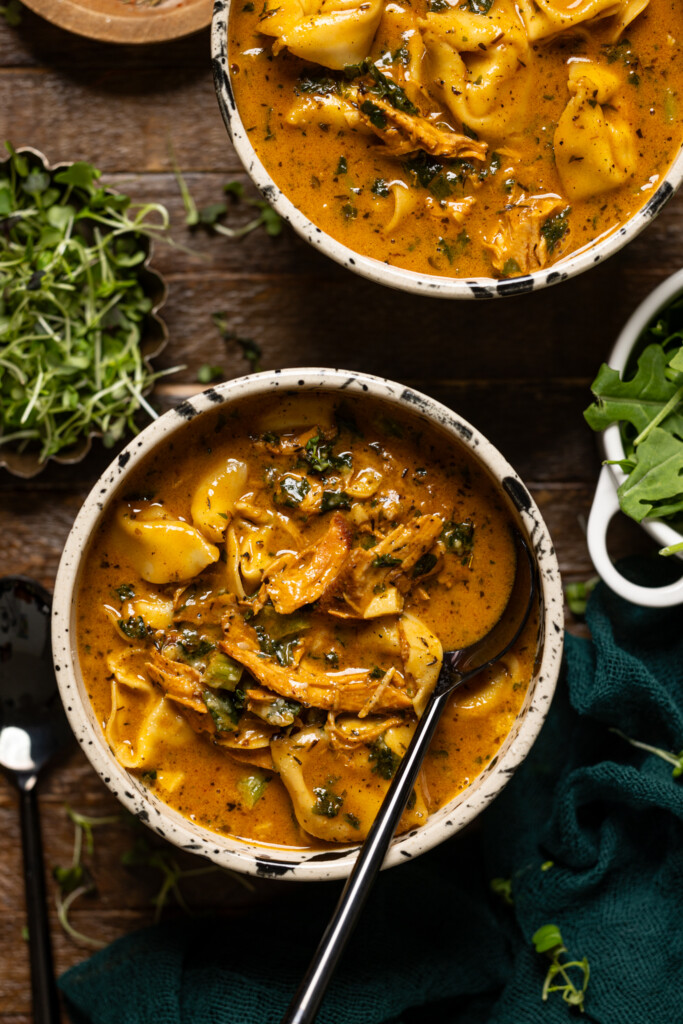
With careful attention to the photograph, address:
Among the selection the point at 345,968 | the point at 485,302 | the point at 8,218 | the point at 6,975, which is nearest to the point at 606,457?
the point at 485,302

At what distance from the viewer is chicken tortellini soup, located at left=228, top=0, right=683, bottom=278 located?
2135mm

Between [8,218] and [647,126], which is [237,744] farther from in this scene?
[647,126]

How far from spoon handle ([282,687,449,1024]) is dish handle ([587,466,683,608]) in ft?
1.71

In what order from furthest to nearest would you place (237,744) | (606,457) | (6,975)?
(6,975)
(606,457)
(237,744)

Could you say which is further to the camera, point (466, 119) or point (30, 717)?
point (30, 717)

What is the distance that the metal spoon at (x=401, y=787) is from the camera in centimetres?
199

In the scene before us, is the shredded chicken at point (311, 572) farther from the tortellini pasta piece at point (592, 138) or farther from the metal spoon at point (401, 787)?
the tortellini pasta piece at point (592, 138)

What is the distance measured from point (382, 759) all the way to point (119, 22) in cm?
202

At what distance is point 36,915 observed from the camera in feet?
8.71

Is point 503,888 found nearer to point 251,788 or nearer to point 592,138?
point 251,788

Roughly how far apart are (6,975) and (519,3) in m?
2.90

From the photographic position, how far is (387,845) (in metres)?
2.08

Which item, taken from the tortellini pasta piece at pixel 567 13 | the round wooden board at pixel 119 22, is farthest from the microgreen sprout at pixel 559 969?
the round wooden board at pixel 119 22

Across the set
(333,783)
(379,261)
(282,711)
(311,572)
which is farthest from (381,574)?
(379,261)
